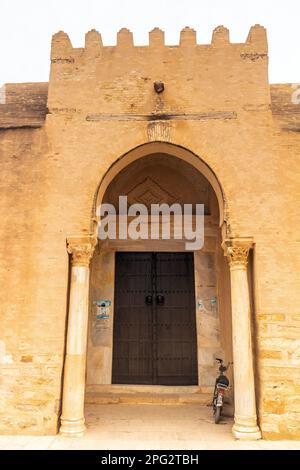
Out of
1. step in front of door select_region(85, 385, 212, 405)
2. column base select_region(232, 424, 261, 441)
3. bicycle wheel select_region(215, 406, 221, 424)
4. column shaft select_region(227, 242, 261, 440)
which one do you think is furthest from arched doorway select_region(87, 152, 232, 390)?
column base select_region(232, 424, 261, 441)

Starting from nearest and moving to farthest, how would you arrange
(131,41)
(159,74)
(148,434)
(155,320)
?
(148,434)
(159,74)
(131,41)
(155,320)

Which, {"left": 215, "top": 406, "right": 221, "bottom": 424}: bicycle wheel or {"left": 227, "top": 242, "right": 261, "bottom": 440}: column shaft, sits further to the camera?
{"left": 215, "top": 406, "right": 221, "bottom": 424}: bicycle wheel

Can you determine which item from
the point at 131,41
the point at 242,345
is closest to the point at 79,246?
the point at 242,345

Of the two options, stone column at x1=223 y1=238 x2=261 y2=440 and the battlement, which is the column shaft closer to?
stone column at x1=223 y1=238 x2=261 y2=440

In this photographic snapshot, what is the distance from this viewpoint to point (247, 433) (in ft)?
18.0

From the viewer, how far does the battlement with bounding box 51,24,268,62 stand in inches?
281

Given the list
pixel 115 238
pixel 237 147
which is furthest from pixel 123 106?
pixel 115 238

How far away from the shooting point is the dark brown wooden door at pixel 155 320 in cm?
830

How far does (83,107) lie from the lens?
692 centimetres

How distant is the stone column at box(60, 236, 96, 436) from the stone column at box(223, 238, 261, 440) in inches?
91.9

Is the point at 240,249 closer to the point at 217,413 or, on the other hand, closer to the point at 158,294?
the point at 217,413

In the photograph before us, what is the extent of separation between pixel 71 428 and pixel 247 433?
257 cm

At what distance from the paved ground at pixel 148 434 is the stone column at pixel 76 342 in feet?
0.87
